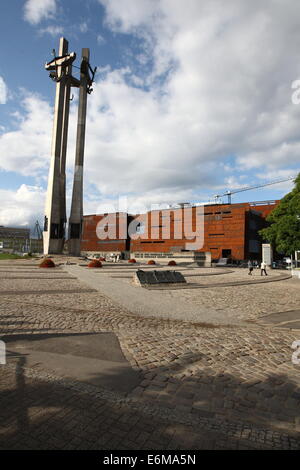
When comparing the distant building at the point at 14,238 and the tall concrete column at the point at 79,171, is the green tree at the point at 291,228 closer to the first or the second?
the tall concrete column at the point at 79,171

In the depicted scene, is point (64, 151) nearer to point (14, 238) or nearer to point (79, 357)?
point (79, 357)

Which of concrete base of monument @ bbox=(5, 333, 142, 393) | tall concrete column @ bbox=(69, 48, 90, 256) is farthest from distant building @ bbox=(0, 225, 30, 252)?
concrete base of monument @ bbox=(5, 333, 142, 393)

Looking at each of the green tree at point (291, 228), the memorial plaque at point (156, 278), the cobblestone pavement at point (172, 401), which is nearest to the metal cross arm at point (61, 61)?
the green tree at point (291, 228)

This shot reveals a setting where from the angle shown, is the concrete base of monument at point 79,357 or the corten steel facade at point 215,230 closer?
the concrete base of monument at point 79,357

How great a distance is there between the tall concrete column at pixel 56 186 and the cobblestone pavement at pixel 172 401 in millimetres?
40774

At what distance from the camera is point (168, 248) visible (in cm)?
8044

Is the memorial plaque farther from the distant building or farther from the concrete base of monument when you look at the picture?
the distant building

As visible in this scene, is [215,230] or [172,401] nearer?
[172,401]

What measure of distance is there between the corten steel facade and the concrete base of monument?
217 ft

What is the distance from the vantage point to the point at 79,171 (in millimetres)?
50062

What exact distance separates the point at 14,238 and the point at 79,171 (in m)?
142

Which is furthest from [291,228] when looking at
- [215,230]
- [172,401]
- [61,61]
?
[61,61]

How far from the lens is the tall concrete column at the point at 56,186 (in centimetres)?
4531
